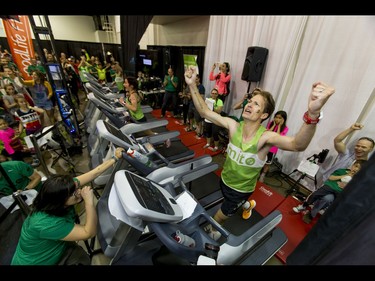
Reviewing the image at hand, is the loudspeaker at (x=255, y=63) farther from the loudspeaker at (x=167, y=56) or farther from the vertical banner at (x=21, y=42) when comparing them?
the vertical banner at (x=21, y=42)

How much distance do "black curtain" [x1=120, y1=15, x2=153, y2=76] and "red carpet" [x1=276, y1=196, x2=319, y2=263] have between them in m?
5.77

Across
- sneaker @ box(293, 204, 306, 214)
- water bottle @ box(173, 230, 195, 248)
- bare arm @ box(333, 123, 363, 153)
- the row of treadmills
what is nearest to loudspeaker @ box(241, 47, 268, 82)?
bare arm @ box(333, 123, 363, 153)

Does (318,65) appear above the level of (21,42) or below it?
below

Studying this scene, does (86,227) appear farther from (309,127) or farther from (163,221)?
(309,127)

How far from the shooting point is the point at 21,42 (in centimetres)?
494

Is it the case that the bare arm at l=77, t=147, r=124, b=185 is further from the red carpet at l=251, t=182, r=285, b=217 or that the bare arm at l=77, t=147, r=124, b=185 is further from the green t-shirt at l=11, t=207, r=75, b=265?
the red carpet at l=251, t=182, r=285, b=217

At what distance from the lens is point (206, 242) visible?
1.08 meters

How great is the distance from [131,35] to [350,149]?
6510mm

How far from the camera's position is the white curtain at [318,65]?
7.18 ft

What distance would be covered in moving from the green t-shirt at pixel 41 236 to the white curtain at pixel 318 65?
3316 millimetres

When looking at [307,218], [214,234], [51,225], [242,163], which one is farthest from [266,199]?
[51,225]

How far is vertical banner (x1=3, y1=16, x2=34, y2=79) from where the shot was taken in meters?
4.72

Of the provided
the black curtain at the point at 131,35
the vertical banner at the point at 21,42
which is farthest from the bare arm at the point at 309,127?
the vertical banner at the point at 21,42
